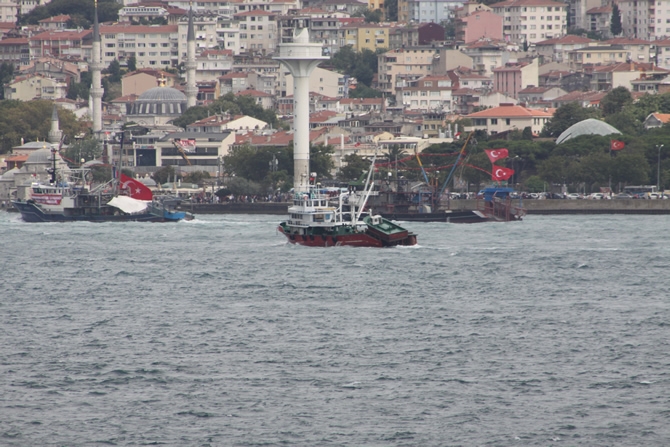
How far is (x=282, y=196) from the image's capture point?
83625 mm

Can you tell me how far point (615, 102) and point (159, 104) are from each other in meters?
35.6

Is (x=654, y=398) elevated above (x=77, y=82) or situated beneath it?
situated beneath

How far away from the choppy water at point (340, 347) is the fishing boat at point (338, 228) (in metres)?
1.25

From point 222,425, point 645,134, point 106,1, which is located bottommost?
point 222,425

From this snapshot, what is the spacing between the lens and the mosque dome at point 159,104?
388ft

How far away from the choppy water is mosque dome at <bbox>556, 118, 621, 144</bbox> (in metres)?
36.4

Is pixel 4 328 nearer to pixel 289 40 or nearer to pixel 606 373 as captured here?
pixel 606 373

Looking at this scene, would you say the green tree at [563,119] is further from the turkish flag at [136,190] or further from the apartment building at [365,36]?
the apartment building at [365,36]

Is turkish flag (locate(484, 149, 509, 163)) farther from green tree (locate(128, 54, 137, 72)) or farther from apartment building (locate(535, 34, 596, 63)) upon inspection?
green tree (locate(128, 54, 137, 72))

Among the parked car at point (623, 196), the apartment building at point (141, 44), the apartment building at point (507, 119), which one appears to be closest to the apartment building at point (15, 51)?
the apartment building at point (141, 44)

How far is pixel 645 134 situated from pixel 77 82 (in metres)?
60.7

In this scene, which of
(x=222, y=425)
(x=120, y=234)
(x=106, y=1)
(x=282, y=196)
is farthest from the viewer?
(x=106, y=1)

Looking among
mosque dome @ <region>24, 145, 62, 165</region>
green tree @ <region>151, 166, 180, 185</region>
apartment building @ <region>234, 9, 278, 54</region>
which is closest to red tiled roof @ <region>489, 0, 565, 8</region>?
apartment building @ <region>234, 9, 278, 54</region>

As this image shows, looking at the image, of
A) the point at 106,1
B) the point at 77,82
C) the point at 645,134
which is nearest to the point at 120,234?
the point at 645,134
